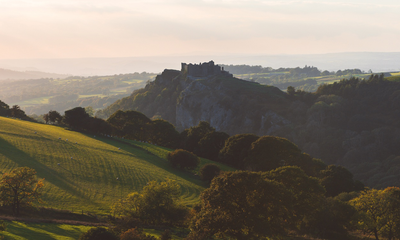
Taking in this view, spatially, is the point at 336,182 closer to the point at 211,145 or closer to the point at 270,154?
the point at 270,154

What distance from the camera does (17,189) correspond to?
111 ft

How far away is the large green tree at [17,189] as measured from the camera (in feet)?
109

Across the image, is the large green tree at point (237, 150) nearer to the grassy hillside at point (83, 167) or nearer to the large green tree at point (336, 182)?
the grassy hillside at point (83, 167)

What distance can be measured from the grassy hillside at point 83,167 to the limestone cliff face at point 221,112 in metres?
98.5

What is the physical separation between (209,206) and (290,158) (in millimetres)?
41509

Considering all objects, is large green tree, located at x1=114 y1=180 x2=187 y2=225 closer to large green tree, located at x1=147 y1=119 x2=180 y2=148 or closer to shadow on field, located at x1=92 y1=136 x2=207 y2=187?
shadow on field, located at x1=92 y1=136 x2=207 y2=187

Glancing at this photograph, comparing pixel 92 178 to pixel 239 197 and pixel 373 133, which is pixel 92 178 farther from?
pixel 373 133

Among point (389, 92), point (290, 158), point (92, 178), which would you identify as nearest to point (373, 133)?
point (389, 92)

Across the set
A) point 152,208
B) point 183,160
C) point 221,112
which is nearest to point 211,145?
point 183,160

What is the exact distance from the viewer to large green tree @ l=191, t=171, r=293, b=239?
30234 millimetres

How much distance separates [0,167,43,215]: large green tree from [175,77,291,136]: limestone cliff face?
442ft

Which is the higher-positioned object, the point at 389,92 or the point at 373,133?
the point at 389,92

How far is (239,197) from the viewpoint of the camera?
32.0 metres

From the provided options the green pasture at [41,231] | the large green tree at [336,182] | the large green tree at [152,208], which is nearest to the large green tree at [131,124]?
the large green tree at [336,182]
